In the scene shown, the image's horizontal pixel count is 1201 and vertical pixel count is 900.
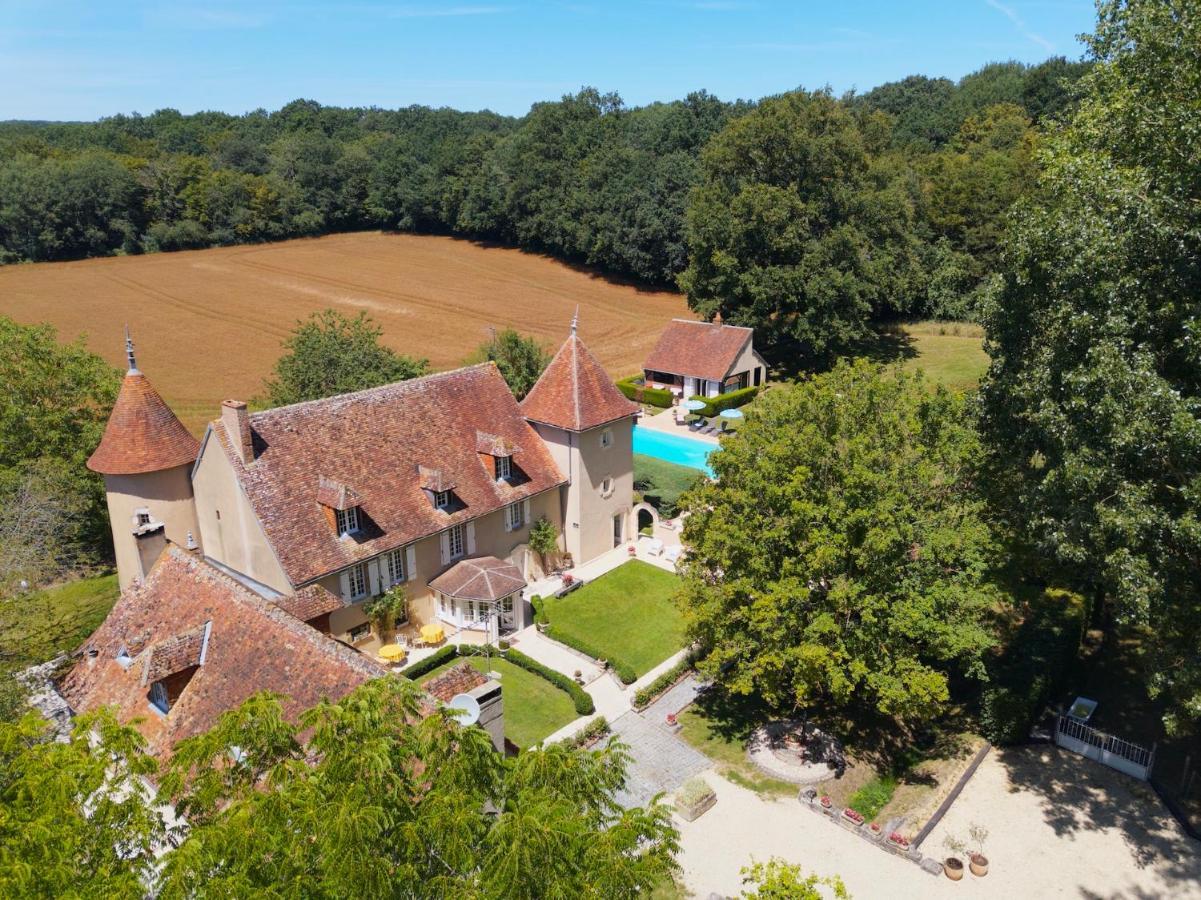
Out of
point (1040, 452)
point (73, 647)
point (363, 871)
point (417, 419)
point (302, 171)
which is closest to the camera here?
point (363, 871)

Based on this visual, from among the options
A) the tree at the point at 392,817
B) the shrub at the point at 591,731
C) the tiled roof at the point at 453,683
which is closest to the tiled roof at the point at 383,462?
the shrub at the point at 591,731

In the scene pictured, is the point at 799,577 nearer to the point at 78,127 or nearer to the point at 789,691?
the point at 789,691

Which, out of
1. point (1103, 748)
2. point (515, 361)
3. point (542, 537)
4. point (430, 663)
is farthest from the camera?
point (515, 361)

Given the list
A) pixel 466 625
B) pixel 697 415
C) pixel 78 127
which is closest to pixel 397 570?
pixel 466 625

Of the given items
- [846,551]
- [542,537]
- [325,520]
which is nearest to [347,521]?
[325,520]

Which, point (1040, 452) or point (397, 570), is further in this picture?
point (397, 570)

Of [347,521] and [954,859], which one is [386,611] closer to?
[347,521]

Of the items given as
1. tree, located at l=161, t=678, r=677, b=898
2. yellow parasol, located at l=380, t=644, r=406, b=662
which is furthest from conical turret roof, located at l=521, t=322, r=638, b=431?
tree, located at l=161, t=678, r=677, b=898
